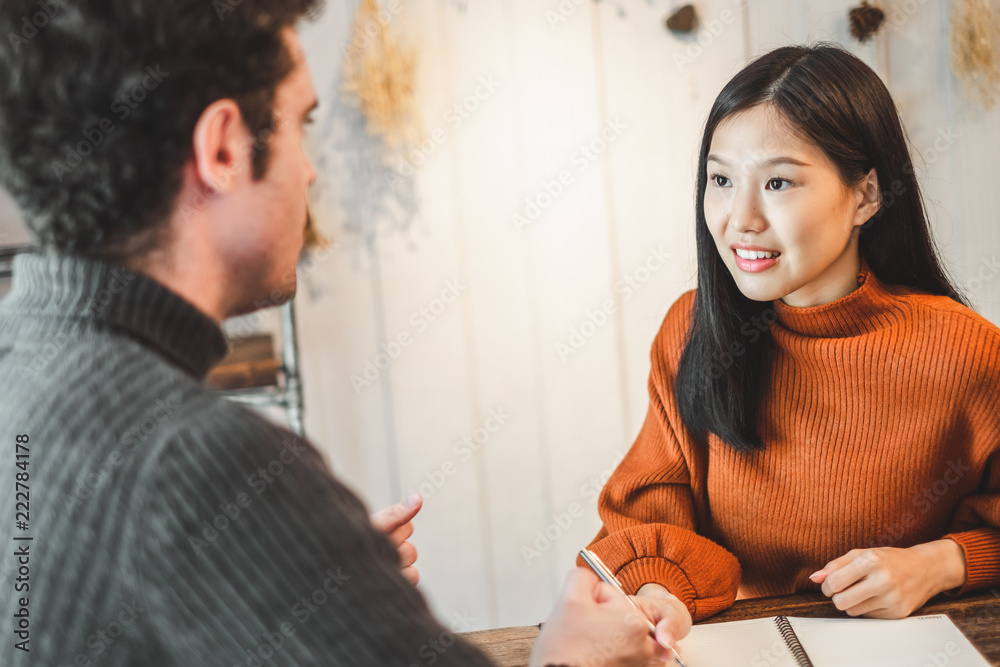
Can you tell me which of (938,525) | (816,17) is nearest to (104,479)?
(938,525)

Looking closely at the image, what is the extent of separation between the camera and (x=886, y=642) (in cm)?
94

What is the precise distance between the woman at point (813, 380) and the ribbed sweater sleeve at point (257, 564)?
648 millimetres

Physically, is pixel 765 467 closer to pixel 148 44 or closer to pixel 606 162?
pixel 148 44

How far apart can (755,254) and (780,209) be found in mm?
78

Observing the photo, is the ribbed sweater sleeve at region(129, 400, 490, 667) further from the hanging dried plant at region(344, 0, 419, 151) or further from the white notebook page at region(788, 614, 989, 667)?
the hanging dried plant at region(344, 0, 419, 151)

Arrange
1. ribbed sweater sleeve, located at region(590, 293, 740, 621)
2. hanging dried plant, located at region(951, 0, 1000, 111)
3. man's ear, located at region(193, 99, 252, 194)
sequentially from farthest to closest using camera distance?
hanging dried plant, located at region(951, 0, 1000, 111) → ribbed sweater sleeve, located at region(590, 293, 740, 621) → man's ear, located at region(193, 99, 252, 194)

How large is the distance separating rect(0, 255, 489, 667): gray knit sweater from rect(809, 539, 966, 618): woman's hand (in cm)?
63

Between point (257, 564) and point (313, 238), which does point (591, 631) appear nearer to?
point (257, 564)

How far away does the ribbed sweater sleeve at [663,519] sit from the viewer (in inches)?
44.5

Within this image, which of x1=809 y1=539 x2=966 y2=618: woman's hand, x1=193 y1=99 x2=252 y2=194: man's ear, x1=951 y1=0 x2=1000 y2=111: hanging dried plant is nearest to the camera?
x1=193 y1=99 x2=252 y2=194: man's ear

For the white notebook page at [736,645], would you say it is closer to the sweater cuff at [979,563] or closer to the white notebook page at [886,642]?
the white notebook page at [886,642]

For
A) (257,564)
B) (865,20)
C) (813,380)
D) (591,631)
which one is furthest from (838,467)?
(865,20)

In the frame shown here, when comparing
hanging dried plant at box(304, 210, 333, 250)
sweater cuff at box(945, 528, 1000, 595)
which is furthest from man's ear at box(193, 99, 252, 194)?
hanging dried plant at box(304, 210, 333, 250)

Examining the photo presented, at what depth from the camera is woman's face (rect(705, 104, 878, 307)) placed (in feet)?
3.85
